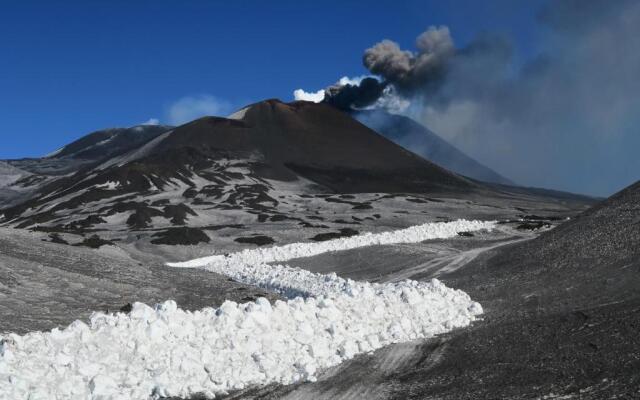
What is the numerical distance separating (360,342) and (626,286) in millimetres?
9178

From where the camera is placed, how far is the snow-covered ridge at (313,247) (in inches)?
1761

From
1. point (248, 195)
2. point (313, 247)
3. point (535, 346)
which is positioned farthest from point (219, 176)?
point (535, 346)

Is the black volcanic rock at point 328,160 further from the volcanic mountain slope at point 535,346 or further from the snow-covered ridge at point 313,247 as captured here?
the volcanic mountain slope at point 535,346

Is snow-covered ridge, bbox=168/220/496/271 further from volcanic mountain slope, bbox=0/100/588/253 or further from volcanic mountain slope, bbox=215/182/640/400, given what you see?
volcanic mountain slope, bbox=215/182/640/400

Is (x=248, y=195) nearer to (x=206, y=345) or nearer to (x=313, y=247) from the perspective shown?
(x=313, y=247)

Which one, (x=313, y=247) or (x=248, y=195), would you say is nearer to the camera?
(x=313, y=247)

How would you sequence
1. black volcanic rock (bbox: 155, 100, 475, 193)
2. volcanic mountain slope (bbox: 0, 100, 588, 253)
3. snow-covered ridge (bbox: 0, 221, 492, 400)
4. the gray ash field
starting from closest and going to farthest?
snow-covered ridge (bbox: 0, 221, 492, 400), the gray ash field, volcanic mountain slope (bbox: 0, 100, 588, 253), black volcanic rock (bbox: 155, 100, 475, 193)

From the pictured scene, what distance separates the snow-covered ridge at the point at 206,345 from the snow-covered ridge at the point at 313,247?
26.4 m

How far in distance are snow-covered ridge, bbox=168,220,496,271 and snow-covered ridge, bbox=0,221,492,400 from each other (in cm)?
2644

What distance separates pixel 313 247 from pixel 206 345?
32506 mm

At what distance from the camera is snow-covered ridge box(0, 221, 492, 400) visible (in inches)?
487

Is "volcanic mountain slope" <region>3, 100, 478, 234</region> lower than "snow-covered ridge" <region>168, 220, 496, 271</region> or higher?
higher

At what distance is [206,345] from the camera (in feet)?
45.5

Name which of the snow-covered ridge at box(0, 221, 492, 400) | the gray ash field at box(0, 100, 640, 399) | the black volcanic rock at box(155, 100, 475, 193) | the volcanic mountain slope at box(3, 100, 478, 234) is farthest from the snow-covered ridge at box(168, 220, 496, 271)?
the black volcanic rock at box(155, 100, 475, 193)
